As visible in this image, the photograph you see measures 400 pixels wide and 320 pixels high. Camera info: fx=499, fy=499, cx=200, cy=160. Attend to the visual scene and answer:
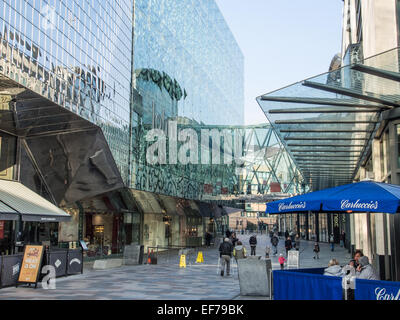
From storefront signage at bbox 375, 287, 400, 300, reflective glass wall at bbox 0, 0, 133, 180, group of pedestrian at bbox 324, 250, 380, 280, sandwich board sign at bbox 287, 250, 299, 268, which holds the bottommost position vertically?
sandwich board sign at bbox 287, 250, 299, 268

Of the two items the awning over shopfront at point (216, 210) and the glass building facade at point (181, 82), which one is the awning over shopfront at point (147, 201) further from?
the awning over shopfront at point (216, 210)

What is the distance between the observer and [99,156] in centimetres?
2928

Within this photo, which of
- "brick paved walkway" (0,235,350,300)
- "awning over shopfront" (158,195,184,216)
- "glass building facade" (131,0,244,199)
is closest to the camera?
"brick paved walkway" (0,235,350,300)

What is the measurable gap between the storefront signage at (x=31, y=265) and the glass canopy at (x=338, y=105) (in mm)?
8407

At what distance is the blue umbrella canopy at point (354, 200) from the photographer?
912 centimetres

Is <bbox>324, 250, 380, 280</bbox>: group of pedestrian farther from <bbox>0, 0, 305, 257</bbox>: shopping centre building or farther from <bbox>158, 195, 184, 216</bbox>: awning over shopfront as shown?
<bbox>158, 195, 184, 216</bbox>: awning over shopfront

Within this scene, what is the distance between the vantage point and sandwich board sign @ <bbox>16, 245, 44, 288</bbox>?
15.6 m

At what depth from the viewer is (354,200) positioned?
374 inches

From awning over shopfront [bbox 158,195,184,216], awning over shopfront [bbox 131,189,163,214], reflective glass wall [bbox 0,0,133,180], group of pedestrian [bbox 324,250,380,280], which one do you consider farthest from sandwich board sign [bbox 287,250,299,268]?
awning over shopfront [bbox 158,195,184,216]

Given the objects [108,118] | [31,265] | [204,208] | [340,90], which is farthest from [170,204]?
[340,90]

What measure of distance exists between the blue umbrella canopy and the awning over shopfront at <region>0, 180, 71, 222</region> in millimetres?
12257

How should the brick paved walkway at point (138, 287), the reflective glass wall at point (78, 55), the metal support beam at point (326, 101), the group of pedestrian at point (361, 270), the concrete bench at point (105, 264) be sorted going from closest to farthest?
the group of pedestrian at point (361, 270)
the metal support beam at point (326, 101)
the brick paved walkway at point (138, 287)
the reflective glass wall at point (78, 55)
the concrete bench at point (105, 264)

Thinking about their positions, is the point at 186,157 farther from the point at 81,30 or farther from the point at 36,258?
the point at 36,258

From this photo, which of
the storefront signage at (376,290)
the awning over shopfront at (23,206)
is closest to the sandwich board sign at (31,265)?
the awning over shopfront at (23,206)
